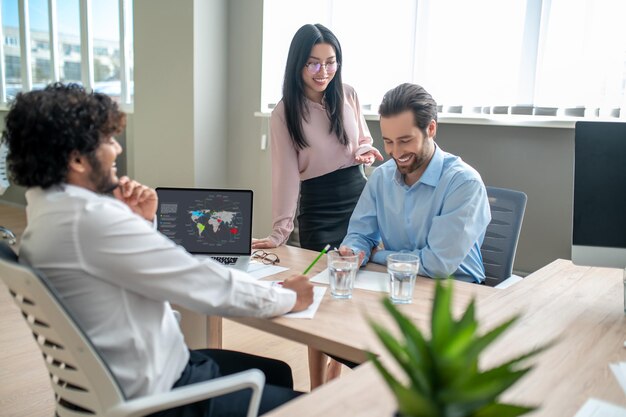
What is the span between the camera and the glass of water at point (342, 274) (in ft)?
5.26

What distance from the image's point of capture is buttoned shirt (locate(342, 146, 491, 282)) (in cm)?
183

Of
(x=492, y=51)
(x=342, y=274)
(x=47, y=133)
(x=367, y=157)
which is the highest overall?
(x=492, y=51)

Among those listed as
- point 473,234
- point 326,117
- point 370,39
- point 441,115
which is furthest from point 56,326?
point 370,39

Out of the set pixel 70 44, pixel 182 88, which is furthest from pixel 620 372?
pixel 70 44

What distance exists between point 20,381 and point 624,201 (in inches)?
97.2

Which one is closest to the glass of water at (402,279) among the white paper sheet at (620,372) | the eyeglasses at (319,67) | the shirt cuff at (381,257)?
the shirt cuff at (381,257)

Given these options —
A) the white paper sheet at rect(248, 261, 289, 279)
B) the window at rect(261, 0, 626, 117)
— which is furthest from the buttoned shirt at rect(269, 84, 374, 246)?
the window at rect(261, 0, 626, 117)

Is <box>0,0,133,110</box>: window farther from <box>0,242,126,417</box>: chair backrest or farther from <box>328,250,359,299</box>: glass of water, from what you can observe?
<box>0,242,126,417</box>: chair backrest

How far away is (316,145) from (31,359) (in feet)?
5.60

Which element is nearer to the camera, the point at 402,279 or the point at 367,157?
the point at 402,279

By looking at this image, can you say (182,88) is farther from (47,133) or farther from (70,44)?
(47,133)

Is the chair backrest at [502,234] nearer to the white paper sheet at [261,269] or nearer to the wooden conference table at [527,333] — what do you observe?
the wooden conference table at [527,333]

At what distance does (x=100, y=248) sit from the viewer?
1.11m

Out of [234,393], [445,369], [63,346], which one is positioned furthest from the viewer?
[234,393]
